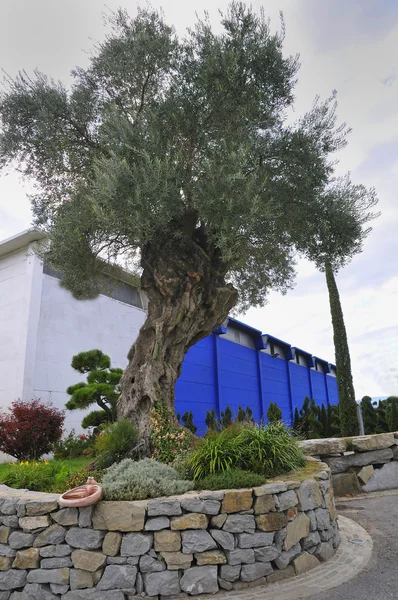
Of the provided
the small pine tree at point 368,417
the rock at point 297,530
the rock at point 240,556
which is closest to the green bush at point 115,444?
the rock at point 240,556

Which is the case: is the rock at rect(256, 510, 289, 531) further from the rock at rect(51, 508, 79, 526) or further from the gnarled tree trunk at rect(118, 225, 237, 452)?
the gnarled tree trunk at rect(118, 225, 237, 452)

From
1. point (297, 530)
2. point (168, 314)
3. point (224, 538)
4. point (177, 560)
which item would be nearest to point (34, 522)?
point (177, 560)

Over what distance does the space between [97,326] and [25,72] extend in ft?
25.2

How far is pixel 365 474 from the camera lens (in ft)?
25.9

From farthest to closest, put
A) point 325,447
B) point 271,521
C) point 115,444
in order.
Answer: point 325,447, point 115,444, point 271,521

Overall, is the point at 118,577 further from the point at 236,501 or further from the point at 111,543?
the point at 236,501

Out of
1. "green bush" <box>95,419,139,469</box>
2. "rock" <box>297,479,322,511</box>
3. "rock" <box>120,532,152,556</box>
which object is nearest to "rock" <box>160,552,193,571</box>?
"rock" <box>120,532,152,556</box>

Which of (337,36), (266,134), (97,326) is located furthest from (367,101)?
(97,326)

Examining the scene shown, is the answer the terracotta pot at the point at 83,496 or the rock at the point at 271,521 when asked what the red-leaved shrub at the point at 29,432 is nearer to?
the terracotta pot at the point at 83,496

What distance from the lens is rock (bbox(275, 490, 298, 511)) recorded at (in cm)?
424

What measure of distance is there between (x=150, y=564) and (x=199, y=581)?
0.48m

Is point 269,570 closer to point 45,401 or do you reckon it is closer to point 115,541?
point 115,541

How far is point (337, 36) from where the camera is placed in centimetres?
749

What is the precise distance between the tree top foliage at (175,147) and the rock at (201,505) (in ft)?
10.7
